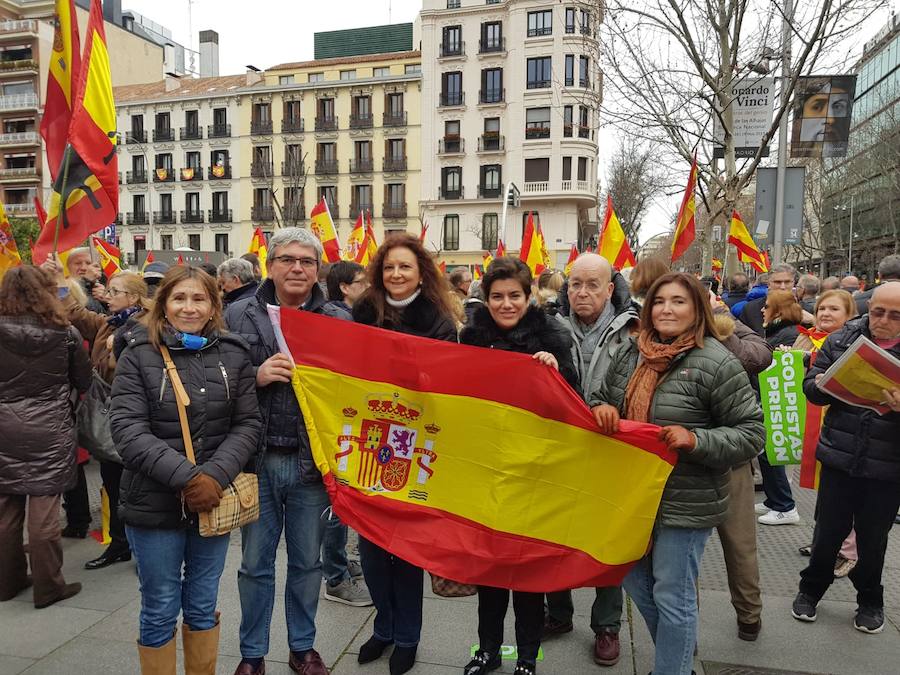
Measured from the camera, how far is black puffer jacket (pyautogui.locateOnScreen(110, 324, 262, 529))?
2701mm

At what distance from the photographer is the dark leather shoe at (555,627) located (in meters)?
3.74

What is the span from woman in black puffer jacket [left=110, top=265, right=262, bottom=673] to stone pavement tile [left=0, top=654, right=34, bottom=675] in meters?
0.97

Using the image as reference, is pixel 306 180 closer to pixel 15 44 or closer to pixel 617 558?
pixel 15 44

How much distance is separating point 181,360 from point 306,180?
4785 centimetres

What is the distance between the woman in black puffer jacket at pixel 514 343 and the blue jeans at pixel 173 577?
130cm

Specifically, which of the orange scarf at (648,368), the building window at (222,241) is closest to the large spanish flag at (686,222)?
the orange scarf at (648,368)

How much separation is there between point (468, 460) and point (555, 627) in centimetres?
125

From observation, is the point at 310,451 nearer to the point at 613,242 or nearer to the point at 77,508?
the point at 77,508

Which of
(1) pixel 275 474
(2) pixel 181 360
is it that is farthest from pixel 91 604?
(2) pixel 181 360

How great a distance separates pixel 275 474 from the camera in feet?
10.5

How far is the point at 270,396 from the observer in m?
3.23

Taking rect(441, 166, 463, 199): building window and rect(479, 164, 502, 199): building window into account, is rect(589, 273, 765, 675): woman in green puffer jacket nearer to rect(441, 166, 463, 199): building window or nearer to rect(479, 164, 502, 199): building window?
rect(479, 164, 502, 199): building window

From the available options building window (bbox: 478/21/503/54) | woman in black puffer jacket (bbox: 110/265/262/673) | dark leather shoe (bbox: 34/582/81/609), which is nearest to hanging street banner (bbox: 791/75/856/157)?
woman in black puffer jacket (bbox: 110/265/262/673)

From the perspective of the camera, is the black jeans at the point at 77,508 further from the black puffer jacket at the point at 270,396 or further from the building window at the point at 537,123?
the building window at the point at 537,123
